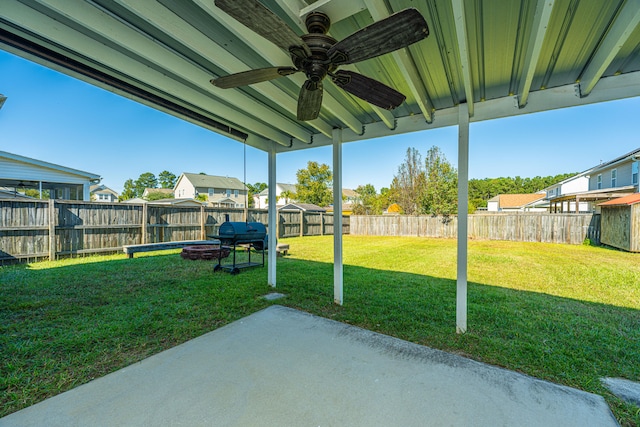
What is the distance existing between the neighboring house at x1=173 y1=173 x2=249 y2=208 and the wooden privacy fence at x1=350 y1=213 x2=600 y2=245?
713 inches

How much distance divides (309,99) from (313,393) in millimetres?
2152

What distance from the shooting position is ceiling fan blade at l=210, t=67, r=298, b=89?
174cm

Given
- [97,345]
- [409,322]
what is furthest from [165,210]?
[409,322]

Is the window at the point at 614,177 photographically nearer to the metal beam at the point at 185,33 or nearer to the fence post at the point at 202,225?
the metal beam at the point at 185,33

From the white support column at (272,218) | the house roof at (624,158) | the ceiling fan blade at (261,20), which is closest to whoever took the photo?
the ceiling fan blade at (261,20)

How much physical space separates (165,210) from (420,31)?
31.4 ft

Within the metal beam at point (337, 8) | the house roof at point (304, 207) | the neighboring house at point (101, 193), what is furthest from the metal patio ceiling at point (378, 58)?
the neighboring house at point (101, 193)

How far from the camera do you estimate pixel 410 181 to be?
19000 millimetres

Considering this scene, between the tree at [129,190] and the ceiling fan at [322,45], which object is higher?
the tree at [129,190]

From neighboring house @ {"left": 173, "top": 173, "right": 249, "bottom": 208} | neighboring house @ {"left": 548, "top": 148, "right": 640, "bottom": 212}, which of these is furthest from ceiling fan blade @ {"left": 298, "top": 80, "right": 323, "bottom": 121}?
neighboring house @ {"left": 173, "top": 173, "right": 249, "bottom": 208}

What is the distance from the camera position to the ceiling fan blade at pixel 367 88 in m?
1.78

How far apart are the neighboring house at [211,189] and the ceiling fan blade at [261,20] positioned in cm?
2788

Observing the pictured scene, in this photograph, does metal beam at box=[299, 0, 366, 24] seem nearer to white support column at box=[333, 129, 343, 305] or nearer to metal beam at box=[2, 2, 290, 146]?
metal beam at box=[2, 2, 290, 146]

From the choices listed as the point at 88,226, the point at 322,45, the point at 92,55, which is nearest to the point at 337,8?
the point at 322,45
